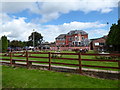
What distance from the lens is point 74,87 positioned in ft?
16.8

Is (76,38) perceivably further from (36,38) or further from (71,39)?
(36,38)

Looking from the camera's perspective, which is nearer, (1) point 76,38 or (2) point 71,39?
(1) point 76,38

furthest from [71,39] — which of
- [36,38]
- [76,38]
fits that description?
[36,38]

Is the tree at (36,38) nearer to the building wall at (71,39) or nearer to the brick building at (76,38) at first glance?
the building wall at (71,39)

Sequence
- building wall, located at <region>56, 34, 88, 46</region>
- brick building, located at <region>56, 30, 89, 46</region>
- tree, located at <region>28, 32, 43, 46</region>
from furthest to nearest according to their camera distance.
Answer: tree, located at <region>28, 32, 43, 46</region>, building wall, located at <region>56, 34, 88, 46</region>, brick building, located at <region>56, 30, 89, 46</region>

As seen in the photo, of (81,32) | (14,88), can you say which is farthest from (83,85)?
(81,32)

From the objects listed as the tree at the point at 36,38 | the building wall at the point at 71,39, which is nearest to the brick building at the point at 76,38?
the building wall at the point at 71,39

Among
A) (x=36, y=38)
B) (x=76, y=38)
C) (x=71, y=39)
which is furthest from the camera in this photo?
(x=36, y=38)

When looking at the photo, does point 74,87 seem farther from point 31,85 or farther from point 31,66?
point 31,66

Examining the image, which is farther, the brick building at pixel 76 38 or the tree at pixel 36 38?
the tree at pixel 36 38

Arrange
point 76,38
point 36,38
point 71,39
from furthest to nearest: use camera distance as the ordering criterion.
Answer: point 36,38 < point 71,39 < point 76,38

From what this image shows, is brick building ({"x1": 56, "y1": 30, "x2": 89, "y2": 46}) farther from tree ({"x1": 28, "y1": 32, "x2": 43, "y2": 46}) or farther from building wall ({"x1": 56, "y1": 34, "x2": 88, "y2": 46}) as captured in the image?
tree ({"x1": 28, "y1": 32, "x2": 43, "y2": 46})

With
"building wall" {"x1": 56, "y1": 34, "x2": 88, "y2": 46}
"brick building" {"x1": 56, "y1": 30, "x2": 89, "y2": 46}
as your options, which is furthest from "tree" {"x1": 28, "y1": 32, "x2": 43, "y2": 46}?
"brick building" {"x1": 56, "y1": 30, "x2": 89, "y2": 46}

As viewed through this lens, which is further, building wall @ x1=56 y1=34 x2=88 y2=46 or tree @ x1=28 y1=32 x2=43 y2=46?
tree @ x1=28 y1=32 x2=43 y2=46
